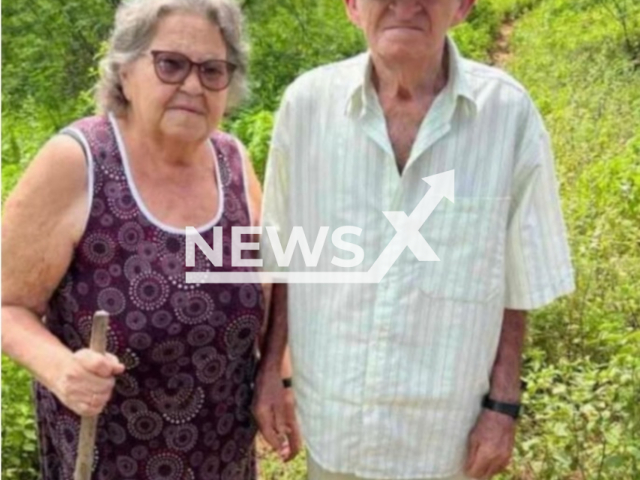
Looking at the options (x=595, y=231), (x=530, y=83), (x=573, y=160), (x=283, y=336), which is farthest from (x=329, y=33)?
(x=283, y=336)

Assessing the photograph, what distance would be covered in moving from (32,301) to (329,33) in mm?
6703

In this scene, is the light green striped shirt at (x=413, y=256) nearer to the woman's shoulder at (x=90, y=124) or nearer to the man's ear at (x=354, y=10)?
the man's ear at (x=354, y=10)

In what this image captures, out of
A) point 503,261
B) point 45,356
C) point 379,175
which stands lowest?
point 45,356

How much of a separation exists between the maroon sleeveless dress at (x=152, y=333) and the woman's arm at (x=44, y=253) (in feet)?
0.10

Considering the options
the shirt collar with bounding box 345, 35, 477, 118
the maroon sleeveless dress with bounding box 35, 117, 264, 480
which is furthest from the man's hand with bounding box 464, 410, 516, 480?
the shirt collar with bounding box 345, 35, 477, 118

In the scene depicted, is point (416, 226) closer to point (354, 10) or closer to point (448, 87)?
point (448, 87)

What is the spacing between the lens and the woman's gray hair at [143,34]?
1980mm

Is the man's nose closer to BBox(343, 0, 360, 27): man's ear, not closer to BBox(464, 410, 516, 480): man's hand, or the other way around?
BBox(343, 0, 360, 27): man's ear

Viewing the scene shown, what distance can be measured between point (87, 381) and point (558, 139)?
4.79m

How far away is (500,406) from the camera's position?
206 centimetres

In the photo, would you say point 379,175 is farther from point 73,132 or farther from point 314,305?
point 73,132

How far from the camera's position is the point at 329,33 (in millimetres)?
8398

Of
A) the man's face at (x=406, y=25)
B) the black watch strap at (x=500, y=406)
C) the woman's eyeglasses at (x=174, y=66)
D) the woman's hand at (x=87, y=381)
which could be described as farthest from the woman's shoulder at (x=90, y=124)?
the black watch strap at (x=500, y=406)

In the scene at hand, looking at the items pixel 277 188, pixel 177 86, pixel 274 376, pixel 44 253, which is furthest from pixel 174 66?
pixel 274 376
